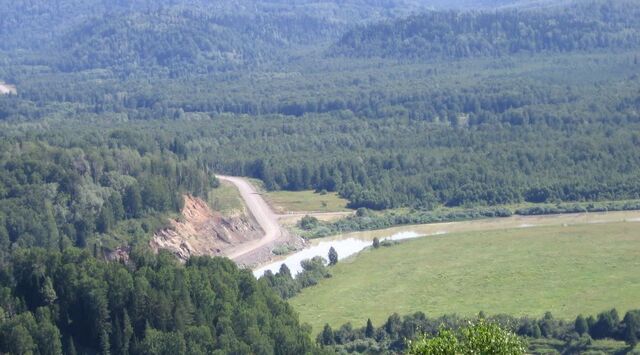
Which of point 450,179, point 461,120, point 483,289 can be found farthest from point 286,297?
point 461,120

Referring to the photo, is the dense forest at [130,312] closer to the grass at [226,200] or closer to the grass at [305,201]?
the grass at [226,200]

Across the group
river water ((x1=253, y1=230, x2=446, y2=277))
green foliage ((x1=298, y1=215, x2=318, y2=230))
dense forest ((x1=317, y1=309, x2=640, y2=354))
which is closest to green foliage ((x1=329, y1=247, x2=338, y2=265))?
river water ((x1=253, y1=230, x2=446, y2=277))

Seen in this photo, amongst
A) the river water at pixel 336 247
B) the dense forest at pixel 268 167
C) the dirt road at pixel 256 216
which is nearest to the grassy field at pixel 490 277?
the river water at pixel 336 247

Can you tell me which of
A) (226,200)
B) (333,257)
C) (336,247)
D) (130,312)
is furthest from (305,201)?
(130,312)

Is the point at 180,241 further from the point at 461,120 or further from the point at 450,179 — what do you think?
the point at 461,120

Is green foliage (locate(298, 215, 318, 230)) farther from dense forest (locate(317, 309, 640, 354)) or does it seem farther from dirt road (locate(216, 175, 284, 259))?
dense forest (locate(317, 309, 640, 354))
